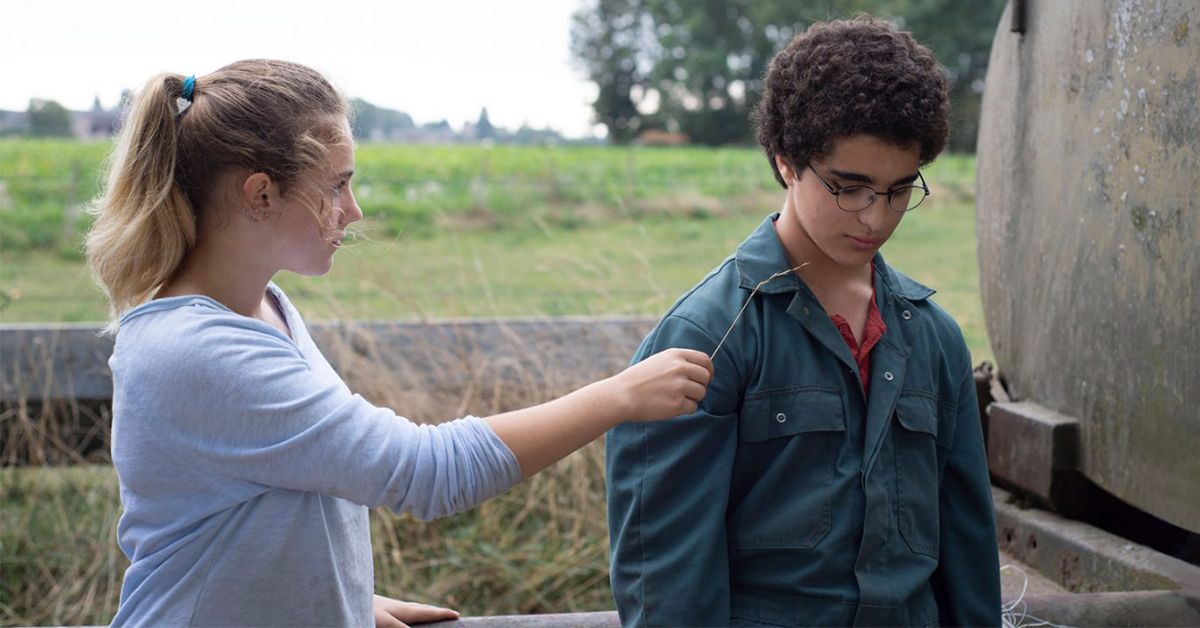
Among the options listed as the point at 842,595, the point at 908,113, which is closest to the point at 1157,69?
the point at 908,113

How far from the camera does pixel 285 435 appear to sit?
1.74m

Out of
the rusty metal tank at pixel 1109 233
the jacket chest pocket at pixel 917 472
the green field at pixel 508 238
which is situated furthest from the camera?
the green field at pixel 508 238

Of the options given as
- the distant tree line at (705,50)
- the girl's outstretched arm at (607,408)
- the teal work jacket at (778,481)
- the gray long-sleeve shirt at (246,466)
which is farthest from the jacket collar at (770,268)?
the distant tree line at (705,50)

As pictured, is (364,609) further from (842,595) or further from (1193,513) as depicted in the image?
(1193,513)

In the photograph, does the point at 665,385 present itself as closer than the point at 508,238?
Yes

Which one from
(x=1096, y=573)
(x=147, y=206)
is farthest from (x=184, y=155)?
(x=1096, y=573)

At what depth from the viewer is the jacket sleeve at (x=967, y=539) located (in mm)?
2068

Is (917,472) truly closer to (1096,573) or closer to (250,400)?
(250,400)

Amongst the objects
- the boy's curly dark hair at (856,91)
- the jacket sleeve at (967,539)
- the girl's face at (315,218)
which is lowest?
the jacket sleeve at (967,539)

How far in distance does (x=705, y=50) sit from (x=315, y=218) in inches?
1816

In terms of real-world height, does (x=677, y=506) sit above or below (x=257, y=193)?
below

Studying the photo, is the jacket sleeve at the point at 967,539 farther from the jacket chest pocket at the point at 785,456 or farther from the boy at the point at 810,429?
the jacket chest pocket at the point at 785,456

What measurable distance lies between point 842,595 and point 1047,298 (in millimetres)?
1376

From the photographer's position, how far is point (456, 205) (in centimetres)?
1541
